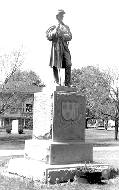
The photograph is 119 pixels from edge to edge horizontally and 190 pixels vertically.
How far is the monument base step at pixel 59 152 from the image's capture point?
10664 millimetres

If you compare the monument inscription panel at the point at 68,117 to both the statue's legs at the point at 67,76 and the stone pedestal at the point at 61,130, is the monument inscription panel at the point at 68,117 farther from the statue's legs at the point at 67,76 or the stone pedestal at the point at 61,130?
the statue's legs at the point at 67,76

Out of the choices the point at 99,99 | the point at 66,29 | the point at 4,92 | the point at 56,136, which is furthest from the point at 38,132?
the point at 99,99

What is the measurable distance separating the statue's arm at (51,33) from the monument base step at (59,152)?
10.0 feet

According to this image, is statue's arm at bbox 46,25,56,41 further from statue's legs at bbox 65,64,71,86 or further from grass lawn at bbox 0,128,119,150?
grass lawn at bbox 0,128,119,150

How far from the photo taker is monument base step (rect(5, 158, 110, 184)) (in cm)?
982

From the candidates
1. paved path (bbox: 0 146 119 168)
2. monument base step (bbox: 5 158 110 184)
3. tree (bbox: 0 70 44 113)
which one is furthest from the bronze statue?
tree (bbox: 0 70 44 113)

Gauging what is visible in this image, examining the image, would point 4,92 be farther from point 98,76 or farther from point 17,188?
point 17,188

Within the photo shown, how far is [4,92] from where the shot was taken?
31.7 m

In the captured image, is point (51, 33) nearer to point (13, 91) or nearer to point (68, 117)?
point (68, 117)

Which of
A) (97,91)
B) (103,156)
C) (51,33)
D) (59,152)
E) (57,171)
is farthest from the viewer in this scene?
(97,91)

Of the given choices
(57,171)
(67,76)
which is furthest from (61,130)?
(67,76)

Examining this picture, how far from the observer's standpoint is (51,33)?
1191 cm

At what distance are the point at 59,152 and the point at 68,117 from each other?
1039 mm

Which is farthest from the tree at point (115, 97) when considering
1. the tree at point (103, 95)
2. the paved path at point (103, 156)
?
the paved path at point (103, 156)
